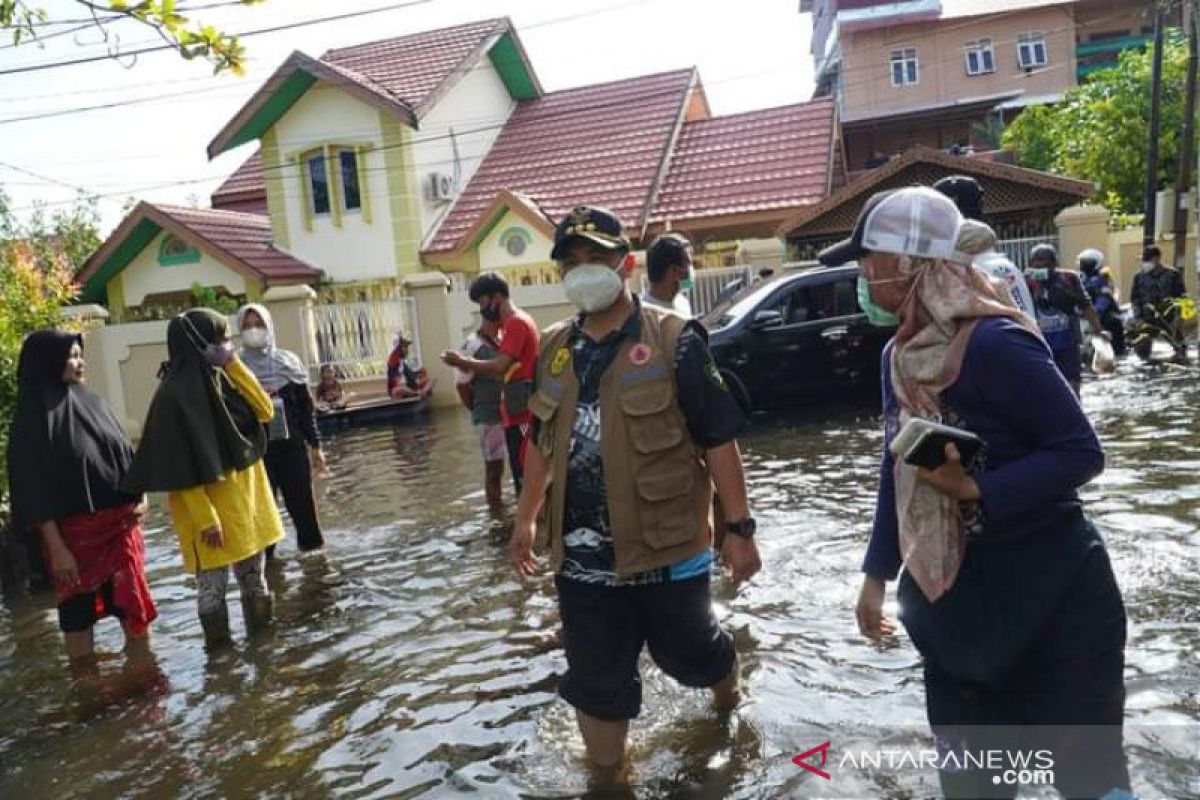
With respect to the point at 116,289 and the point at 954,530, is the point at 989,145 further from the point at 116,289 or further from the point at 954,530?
the point at 954,530

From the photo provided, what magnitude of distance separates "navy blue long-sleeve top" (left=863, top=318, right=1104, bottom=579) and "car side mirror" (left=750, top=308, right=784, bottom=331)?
28.3ft

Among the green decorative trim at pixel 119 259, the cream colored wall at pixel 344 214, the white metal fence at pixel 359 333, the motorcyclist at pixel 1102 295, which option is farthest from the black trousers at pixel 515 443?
the green decorative trim at pixel 119 259

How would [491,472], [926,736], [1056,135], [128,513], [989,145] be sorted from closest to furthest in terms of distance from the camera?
[926,736]
[128,513]
[491,472]
[1056,135]
[989,145]

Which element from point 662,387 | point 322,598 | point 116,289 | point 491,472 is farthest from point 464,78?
point 662,387

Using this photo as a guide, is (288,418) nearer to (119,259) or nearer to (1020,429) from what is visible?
(1020,429)

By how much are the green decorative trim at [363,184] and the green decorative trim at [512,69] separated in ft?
15.5

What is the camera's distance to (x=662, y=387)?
3.10 metres

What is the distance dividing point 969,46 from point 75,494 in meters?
47.1

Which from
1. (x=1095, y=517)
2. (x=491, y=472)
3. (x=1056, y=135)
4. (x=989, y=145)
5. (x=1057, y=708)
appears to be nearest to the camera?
(x=1057, y=708)

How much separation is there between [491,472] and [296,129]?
17683 millimetres

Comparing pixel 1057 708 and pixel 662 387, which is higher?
pixel 662 387

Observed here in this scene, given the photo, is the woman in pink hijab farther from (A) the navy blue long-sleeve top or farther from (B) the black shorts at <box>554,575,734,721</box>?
(B) the black shorts at <box>554,575,734,721</box>

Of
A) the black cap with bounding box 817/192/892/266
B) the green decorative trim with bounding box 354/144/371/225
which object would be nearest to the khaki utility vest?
the black cap with bounding box 817/192/892/266

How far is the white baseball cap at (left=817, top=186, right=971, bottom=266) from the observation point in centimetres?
228
